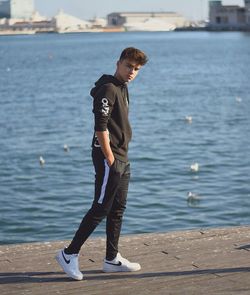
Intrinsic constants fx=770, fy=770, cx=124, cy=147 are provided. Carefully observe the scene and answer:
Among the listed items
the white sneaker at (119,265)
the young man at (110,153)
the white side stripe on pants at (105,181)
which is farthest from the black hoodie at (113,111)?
the white sneaker at (119,265)

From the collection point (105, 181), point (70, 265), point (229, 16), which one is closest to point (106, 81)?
point (105, 181)

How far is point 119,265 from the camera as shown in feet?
18.4

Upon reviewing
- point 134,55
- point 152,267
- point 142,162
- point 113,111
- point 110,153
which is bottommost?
point 142,162

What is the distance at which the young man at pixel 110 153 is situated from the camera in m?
5.30

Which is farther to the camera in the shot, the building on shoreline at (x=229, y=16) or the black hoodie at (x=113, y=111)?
the building on shoreline at (x=229, y=16)

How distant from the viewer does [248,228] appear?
6.83 metres

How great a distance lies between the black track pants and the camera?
17.8 feet

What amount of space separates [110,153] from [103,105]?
1.10 feet

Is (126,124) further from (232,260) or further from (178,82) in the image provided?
(178,82)

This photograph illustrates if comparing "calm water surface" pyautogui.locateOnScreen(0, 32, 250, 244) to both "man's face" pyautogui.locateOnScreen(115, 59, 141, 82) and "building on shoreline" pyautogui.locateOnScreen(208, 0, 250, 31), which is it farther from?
"building on shoreline" pyautogui.locateOnScreen(208, 0, 250, 31)

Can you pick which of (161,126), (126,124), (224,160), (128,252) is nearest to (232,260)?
(128,252)

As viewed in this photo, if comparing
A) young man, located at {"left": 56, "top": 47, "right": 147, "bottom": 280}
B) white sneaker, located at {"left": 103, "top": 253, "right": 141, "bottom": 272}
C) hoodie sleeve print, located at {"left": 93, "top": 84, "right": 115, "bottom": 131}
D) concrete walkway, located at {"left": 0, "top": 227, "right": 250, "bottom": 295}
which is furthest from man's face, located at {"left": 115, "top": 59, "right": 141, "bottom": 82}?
concrete walkway, located at {"left": 0, "top": 227, "right": 250, "bottom": 295}

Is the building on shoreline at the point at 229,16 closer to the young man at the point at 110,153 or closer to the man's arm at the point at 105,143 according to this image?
the young man at the point at 110,153

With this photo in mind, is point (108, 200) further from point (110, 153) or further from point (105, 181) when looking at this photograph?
point (110, 153)
